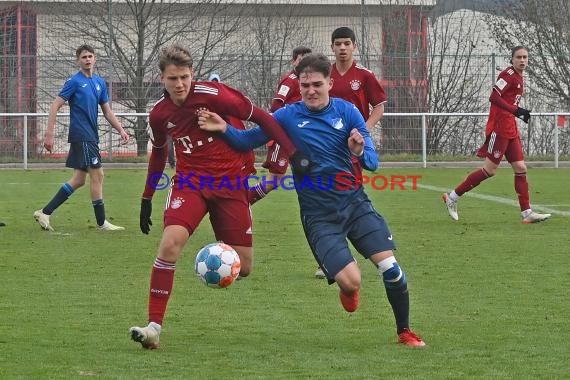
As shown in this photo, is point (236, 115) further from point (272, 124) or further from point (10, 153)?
point (10, 153)

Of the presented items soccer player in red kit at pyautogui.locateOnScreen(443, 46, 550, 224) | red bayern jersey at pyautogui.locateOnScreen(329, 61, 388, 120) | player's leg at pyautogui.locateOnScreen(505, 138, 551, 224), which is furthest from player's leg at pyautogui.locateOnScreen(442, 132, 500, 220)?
red bayern jersey at pyautogui.locateOnScreen(329, 61, 388, 120)

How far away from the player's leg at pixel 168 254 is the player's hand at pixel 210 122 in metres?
0.39

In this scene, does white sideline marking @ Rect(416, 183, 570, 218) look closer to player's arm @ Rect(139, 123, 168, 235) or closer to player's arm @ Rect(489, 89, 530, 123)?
player's arm @ Rect(489, 89, 530, 123)

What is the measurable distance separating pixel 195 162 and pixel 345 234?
103 cm

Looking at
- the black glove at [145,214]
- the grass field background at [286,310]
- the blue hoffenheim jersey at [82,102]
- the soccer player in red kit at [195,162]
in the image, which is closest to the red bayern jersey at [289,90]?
the grass field background at [286,310]

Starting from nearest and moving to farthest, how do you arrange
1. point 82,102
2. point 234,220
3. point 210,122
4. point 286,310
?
point 210,122 < point 234,220 < point 286,310 < point 82,102

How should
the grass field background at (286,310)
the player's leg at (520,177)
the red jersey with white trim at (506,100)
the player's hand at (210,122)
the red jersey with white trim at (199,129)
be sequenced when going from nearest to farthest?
the grass field background at (286,310) < the player's hand at (210,122) < the red jersey with white trim at (199,129) < the player's leg at (520,177) < the red jersey with white trim at (506,100)

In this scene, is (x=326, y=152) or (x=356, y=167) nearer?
(x=326, y=152)

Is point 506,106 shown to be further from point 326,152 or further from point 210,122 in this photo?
point 210,122

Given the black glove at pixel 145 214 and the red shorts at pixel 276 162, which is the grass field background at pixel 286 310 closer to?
the black glove at pixel 145 214

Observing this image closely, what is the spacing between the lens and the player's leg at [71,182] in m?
12.5

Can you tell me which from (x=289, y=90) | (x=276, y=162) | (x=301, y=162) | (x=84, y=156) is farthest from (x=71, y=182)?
(x=301, y=162)

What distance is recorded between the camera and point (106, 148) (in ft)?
88.0

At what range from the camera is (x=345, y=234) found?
6.56 metres
